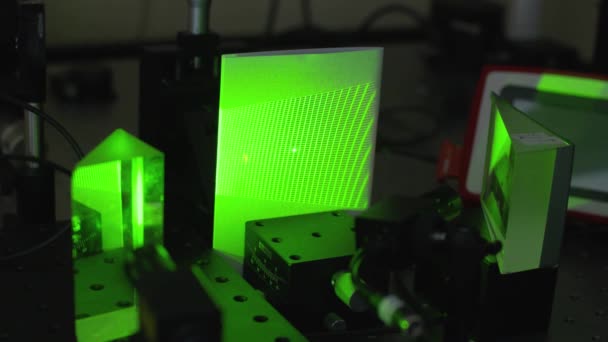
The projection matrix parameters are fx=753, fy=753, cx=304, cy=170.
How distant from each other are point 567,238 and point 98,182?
1.67ft

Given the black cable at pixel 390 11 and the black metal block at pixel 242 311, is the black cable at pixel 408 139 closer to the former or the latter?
the black cable at pixel 390 11

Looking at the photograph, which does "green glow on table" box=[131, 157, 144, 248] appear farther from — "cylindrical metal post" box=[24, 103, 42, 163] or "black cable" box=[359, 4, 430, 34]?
"black cable" box=[359, 4, 430, 34]

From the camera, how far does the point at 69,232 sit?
725mm

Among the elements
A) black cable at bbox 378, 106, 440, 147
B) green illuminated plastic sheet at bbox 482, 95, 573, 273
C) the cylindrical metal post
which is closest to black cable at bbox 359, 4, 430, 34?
black cable at bbox 378, 106, 440, 147

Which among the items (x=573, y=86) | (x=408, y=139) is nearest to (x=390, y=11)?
(x=408, y=139)

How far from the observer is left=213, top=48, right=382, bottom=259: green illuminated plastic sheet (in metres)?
0.61

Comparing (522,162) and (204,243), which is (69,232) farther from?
(522,162)

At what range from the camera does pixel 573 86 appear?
2.62 ft

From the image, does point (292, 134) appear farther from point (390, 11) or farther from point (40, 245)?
point (390, 11)

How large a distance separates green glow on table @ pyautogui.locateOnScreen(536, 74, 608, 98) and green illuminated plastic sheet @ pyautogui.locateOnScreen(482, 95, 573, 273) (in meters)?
0.25

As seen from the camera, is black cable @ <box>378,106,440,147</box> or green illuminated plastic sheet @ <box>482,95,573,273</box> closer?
green illuminated plastic sheet @ <box>482,95,573,273</box>

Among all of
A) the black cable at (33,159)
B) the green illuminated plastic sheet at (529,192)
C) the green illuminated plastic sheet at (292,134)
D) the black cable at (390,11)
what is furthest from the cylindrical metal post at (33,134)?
the black cable at (390,11)

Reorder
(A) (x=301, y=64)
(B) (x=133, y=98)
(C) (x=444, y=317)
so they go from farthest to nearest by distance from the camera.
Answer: (B) (x=133, y=98), (A) (x=301, y=64), (C) (x=444, y=317)

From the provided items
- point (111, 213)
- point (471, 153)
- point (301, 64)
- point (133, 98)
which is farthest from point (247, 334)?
point (133, 98)
